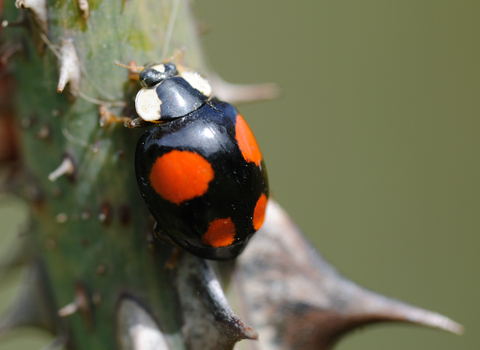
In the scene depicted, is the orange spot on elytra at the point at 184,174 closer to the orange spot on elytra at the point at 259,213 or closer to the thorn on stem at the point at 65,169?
the orange spot on elytra at the point at 259,213

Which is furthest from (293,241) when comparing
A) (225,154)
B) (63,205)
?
(63,205)

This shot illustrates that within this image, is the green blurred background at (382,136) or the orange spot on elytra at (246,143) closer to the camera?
the orange spot on elytra at (246,143)

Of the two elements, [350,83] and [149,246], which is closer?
[149,246]

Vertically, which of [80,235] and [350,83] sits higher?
[80,235]

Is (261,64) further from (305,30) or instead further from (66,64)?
(66,64)

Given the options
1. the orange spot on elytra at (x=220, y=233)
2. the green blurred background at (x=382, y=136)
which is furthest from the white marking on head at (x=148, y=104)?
the green blurred background at (x=382, y=136)

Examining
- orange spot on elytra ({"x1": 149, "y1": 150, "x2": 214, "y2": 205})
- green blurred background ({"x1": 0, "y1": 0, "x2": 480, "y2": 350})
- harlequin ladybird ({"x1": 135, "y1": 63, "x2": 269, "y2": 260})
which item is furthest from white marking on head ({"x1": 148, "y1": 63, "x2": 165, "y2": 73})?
green blurred background ({"x1": 0, "y1": 0, "x2": 480, "y2": 350})

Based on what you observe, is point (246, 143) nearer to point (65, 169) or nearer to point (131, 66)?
point (131, 66)
